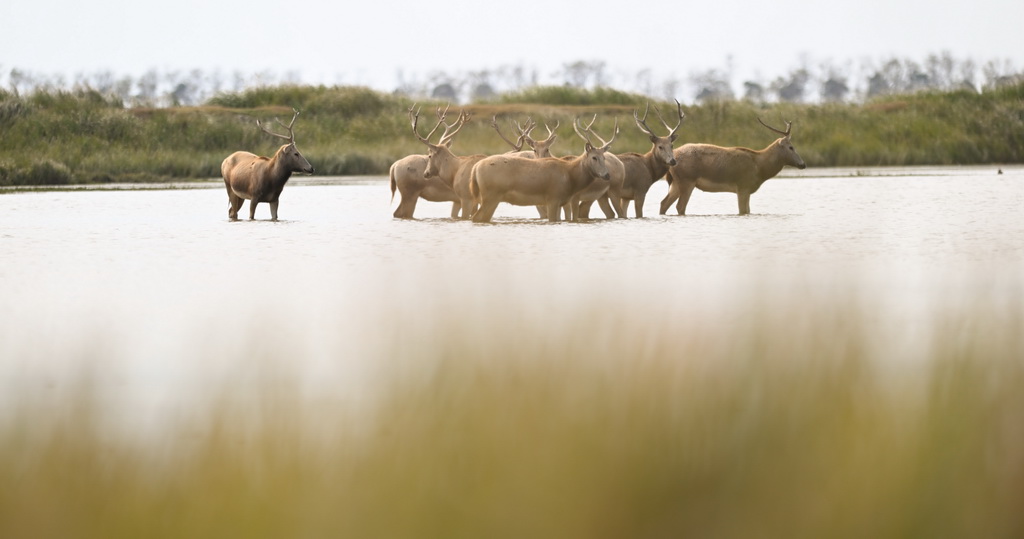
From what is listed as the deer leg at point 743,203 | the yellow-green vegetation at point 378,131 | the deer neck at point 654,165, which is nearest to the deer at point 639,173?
the deer neck at point 654,165

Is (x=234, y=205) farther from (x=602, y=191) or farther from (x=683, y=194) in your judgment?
(x=683, y=194)

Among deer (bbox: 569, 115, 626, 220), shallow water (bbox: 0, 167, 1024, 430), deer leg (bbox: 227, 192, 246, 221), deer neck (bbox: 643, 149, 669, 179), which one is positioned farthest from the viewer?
deer neck (bbox: 643, 149, 669, 179)

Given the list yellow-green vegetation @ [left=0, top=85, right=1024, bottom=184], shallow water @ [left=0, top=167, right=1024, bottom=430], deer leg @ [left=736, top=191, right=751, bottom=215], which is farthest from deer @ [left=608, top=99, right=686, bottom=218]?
yellow-green vegetation @ [left=0, top=85, right=1024, bottom=184]

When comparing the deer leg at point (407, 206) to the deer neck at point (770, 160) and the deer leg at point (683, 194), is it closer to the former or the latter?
the deer leg at point (683, 194)

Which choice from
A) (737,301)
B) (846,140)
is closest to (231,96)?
(846,140)

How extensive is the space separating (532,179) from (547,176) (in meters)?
0.14

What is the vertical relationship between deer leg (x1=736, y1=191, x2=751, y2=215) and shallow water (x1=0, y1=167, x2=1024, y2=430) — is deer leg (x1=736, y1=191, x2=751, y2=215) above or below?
above

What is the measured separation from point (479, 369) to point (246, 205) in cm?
1307

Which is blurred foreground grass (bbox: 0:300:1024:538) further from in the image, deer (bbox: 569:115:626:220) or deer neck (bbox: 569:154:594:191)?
deer (bbox: 569:115:626:220)

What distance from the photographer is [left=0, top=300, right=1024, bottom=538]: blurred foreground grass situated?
3.56 metres

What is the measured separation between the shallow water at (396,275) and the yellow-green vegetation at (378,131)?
11.7 metres

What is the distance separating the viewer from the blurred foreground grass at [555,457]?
3559mm

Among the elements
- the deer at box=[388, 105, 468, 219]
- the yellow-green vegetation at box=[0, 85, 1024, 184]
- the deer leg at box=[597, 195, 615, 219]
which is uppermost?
the yellow-green vegetation at box=[0, 85, 1024, 184]

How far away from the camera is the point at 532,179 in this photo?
42.2ft
